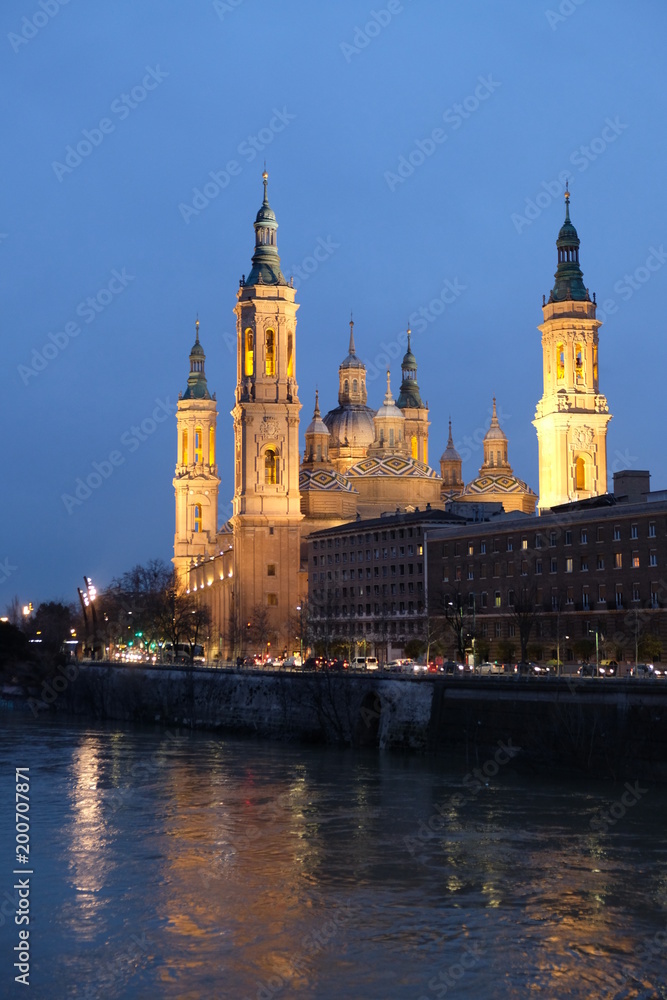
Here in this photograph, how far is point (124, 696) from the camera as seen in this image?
374ft

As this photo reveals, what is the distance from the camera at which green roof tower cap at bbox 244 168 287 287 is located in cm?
15888

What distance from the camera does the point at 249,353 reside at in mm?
157000

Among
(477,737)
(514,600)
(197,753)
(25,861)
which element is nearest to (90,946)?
(25,861)

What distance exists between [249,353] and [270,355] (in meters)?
2.34

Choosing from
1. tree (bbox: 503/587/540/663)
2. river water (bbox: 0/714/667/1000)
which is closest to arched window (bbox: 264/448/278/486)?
tree (bbox: 503/587/540/663)

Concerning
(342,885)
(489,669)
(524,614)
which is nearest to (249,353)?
(524,614)

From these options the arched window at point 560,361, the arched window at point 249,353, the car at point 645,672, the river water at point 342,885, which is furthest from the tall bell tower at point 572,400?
the river water at point 342,885

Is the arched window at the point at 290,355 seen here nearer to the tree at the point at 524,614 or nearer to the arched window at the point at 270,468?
the arched window at the point at 270,468

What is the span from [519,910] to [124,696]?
78.9 meters

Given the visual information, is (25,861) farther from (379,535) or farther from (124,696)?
(379,535)

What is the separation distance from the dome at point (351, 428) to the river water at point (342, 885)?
120 m

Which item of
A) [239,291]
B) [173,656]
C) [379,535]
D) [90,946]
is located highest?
[239,291]

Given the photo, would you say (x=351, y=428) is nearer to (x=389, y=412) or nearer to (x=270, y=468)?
(x=389, y=412)

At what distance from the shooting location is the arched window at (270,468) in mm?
Answer: 156000
